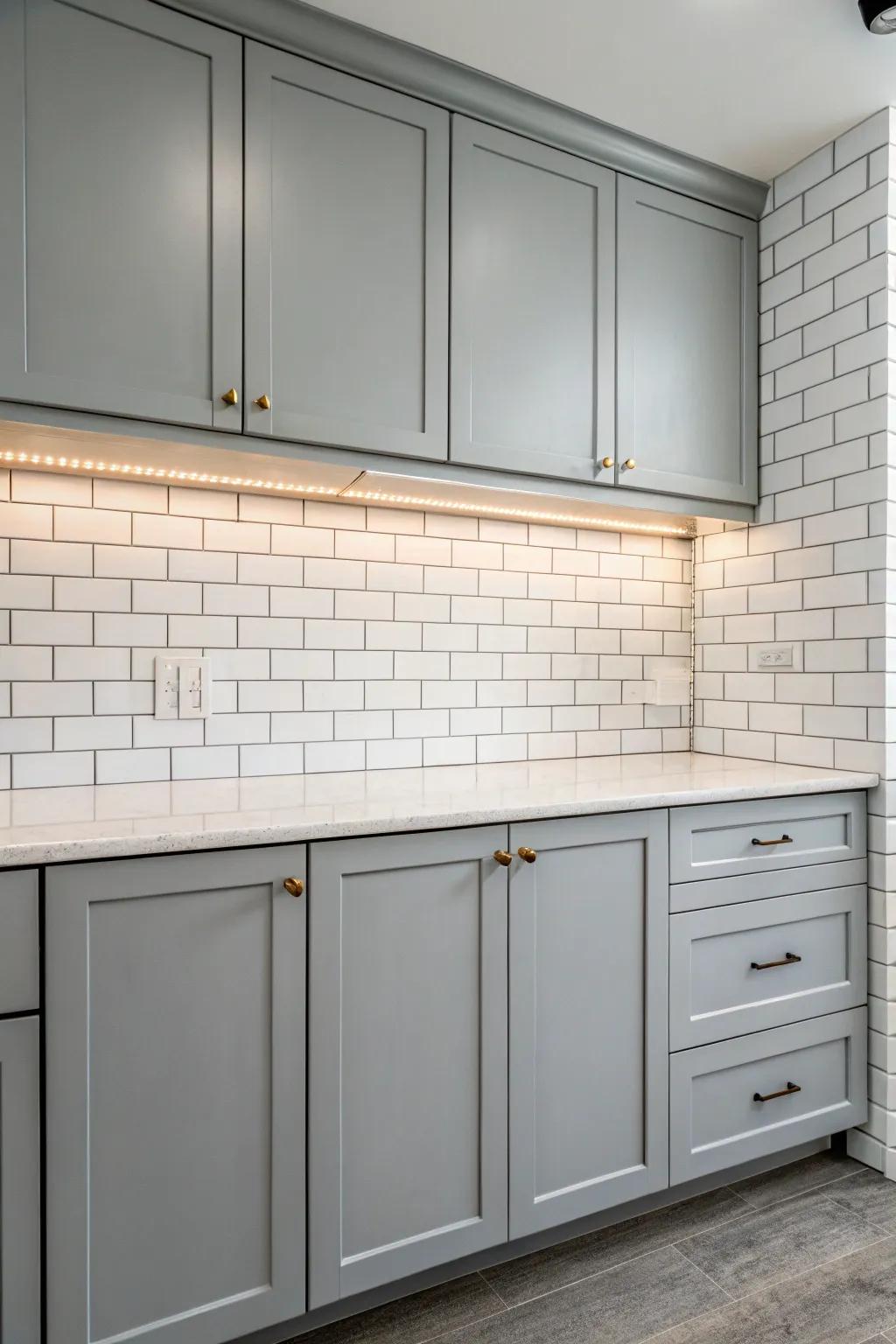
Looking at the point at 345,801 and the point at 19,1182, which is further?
the point at 345,801

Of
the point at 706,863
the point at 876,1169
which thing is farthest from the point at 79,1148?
the point at 876,1169

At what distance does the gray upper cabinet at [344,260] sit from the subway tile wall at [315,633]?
1.19 feet

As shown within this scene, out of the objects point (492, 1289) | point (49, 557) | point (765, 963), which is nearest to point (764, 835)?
point (765, 963)

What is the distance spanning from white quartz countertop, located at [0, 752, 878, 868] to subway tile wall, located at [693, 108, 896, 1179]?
0.17 meters

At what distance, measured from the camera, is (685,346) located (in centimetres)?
217

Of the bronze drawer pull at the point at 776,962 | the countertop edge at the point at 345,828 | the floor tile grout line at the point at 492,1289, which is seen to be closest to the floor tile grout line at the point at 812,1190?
the bronze drawer pull at the point at 776,962

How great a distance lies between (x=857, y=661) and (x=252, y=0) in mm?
1933

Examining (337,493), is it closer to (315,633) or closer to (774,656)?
(315,633)

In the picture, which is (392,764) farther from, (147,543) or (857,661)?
(857,661)

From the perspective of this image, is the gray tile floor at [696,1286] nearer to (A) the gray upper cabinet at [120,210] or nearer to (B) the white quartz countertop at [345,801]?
(B) the white quartz countertop at [345,801]

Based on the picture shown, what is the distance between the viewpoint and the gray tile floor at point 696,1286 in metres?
1.48

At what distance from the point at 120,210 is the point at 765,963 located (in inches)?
80.4

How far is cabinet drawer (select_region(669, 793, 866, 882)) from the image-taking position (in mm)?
1756

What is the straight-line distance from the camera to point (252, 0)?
61.4 inches
